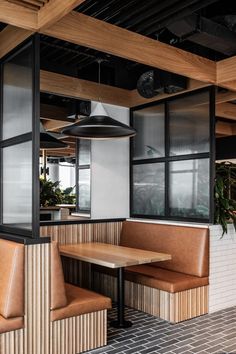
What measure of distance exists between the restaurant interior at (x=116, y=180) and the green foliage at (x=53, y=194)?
2cm

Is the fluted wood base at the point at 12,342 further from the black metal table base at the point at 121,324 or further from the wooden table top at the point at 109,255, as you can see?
the black metal table base at the point at 121,324

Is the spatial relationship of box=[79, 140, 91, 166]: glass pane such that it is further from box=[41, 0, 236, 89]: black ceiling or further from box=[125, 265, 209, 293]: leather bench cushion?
box=[125, 265, 209, 293]: leather bench cushion

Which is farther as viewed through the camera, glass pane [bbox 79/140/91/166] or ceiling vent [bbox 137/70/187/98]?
glass pane [bbox 79/140/91/166]

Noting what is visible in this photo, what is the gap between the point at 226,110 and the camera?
6609 mm

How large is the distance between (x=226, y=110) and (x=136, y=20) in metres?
3.78

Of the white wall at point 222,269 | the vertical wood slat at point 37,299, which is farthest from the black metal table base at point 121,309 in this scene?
the white wall at point 222,269

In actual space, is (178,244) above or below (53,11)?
below

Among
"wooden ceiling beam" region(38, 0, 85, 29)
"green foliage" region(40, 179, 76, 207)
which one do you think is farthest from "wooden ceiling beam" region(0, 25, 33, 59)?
"green foliage" region(40, 179, 76, 207)

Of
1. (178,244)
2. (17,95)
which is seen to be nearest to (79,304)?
(178,244)

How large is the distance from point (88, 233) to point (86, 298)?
169cm

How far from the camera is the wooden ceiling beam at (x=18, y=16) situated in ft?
9.03

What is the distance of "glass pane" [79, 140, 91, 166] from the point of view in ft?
16.6

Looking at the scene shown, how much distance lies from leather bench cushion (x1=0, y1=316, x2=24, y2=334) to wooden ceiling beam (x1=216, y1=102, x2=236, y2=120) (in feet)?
16.4

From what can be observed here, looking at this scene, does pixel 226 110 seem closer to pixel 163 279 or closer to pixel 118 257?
pixel 163 279
